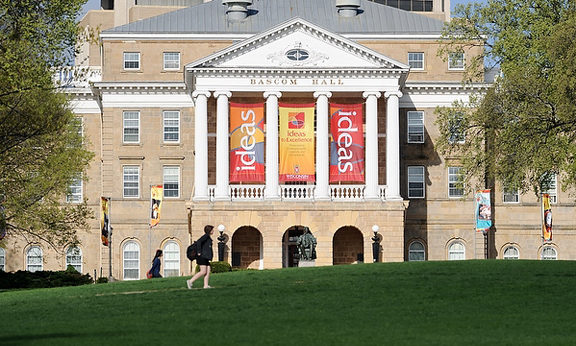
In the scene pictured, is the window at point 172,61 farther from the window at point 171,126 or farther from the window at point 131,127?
the window at point 131,127

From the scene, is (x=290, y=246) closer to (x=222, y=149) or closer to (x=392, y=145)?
(x=222, y=149)

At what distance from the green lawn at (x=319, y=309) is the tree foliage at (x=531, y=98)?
9.30 m

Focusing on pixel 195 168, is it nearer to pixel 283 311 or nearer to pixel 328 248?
pixel 328 248

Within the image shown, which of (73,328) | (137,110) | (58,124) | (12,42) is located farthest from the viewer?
(137,110)

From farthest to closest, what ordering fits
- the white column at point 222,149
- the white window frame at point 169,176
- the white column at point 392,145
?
1. the white window frame at point 169,176
2. the white column at point 392,145
3. the white column at point 222,149

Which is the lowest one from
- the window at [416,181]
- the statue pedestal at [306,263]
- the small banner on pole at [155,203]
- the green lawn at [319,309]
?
the green lawn at [319,309]

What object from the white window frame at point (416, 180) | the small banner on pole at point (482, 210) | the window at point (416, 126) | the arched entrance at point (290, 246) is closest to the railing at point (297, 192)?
the arched entrance at point (290, 246)

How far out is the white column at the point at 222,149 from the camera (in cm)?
7969

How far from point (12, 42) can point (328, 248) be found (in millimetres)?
34029

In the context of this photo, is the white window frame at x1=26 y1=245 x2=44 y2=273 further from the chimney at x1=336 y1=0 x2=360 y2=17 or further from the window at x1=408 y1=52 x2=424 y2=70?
the window at x1=408 y1=52 x2=424 y2=70

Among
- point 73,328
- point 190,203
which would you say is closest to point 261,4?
point 190,203

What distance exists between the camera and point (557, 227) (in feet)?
289

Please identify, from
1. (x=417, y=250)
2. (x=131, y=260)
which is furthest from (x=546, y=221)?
(x=131, y=260)

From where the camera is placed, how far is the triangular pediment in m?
79.9
